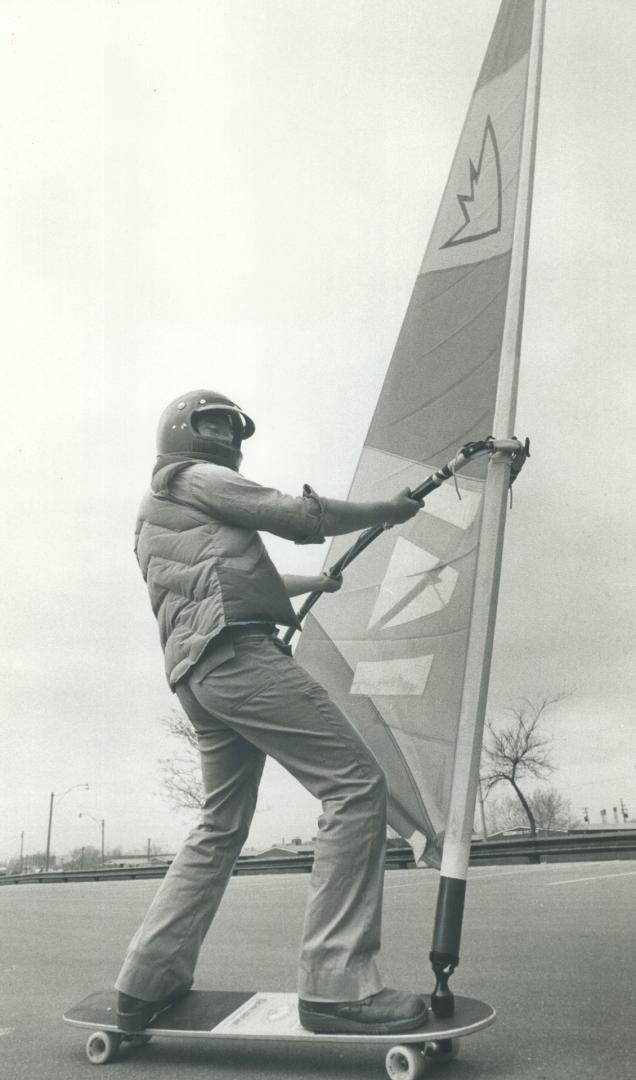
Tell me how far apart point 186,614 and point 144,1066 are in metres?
1.34

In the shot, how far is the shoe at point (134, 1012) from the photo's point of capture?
283 cm

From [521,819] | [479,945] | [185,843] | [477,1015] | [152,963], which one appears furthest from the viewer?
[521,819]

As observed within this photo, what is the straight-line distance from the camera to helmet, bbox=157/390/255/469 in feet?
Answer: 11.0

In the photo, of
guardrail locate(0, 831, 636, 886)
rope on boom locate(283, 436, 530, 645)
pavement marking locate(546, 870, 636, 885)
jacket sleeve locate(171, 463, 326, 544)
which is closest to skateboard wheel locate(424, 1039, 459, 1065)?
rope on boom locate(283, 436, 530, 645)

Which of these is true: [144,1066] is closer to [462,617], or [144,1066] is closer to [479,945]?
[462,617]

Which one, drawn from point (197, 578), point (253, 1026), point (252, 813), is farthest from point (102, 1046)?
point (197, 578)

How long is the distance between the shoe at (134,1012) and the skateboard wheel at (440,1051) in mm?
888

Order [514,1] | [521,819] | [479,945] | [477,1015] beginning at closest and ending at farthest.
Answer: [477,1015], [514,1], [479,945], [521,819]

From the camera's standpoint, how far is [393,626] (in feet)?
12.1

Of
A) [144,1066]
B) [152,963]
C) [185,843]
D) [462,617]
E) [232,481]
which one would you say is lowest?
[144,1066]

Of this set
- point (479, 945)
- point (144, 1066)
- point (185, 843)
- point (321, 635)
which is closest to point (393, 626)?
point (321, 635)

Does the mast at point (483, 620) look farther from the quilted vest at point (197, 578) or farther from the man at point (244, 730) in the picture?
the quilted vest at point (197, 578)

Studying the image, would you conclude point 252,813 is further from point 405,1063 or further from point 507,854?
point 507,854

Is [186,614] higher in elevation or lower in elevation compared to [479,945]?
higher
